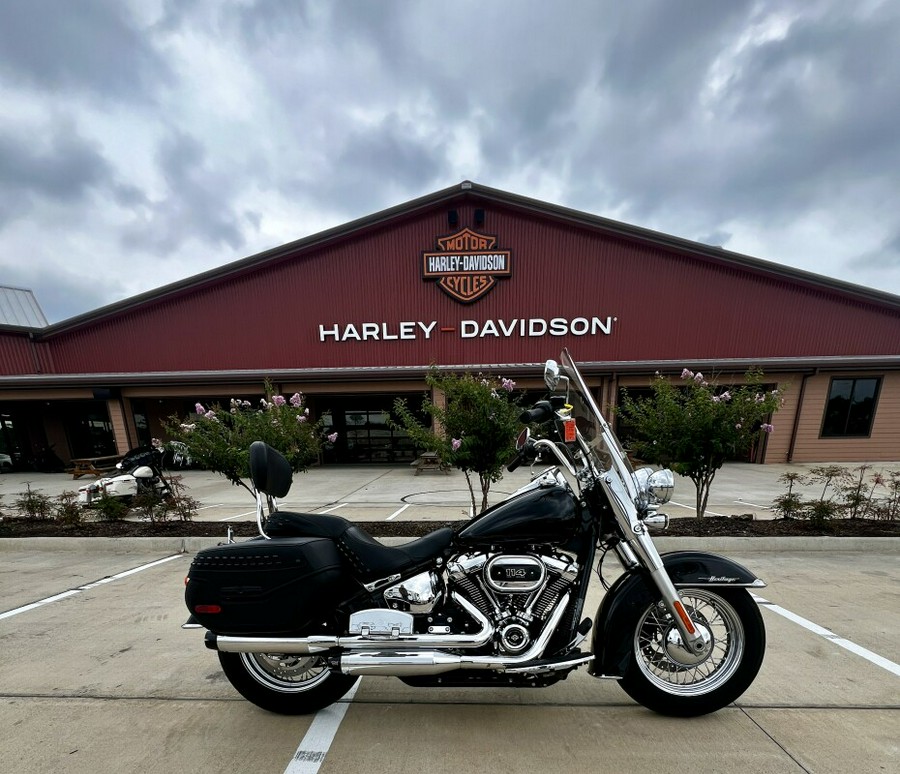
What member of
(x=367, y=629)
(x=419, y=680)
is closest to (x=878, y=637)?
(x=419, y=680)

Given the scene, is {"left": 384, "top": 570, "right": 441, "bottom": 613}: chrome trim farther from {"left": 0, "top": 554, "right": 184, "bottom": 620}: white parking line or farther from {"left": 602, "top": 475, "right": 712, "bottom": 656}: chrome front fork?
{"left": 0, "top": 554, "right": 184, "bottom": 620}: white parking line

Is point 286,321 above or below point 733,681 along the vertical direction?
above

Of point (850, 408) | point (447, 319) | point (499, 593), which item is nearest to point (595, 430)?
point (499, 593)

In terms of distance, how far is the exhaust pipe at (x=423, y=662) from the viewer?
165 centimetres

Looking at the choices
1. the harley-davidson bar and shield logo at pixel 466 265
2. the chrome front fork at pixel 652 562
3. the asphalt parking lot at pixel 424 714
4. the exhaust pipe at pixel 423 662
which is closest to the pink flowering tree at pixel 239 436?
the asphalt parking lot at pixel 424 714

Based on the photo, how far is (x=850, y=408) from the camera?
35.6 feet

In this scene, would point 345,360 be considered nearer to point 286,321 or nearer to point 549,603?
point 286,321

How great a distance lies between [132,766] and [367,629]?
3.74 feet

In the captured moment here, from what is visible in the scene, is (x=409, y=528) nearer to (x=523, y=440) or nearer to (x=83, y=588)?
(x=83, y=588)

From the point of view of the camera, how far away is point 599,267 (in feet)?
39.7

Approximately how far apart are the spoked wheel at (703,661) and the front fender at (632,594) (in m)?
0.06

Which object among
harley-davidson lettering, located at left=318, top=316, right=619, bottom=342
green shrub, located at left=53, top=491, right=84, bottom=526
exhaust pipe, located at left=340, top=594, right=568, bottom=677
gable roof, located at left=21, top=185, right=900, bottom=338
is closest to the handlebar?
exhaust pipe, located at left=340, top=594, right=568, bottom=677

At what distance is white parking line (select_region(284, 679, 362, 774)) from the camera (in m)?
1.61

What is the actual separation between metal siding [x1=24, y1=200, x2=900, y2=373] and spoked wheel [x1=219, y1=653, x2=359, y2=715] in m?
10.6
